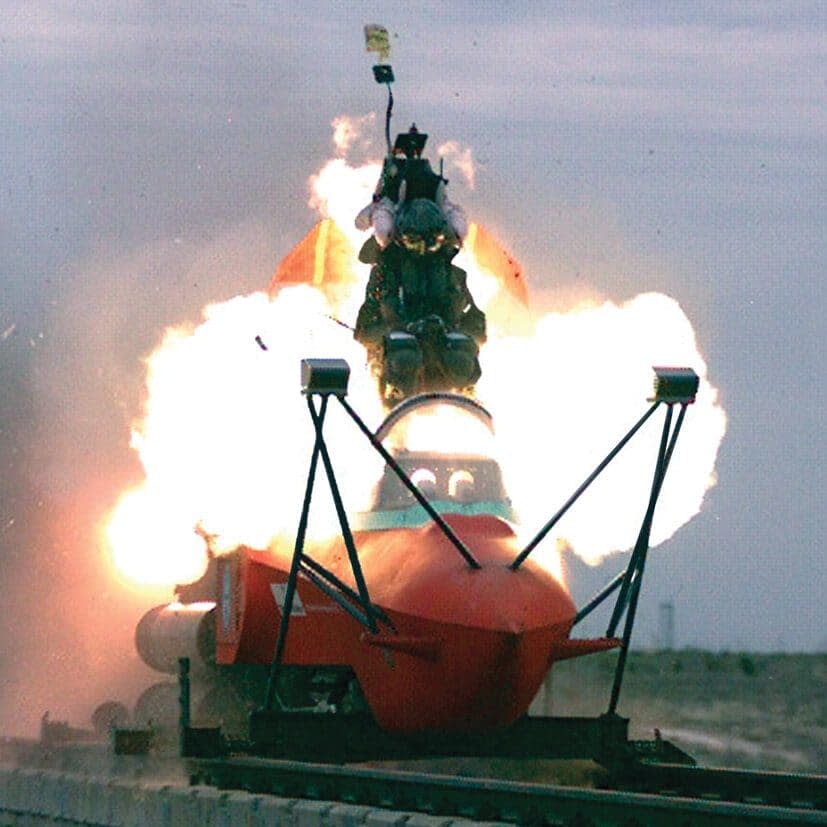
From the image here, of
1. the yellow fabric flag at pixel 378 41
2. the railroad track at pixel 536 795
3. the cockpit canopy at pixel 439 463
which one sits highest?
the yellow fabric flag at pixel 378 41

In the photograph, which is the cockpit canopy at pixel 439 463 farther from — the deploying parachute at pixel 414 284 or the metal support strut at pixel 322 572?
the deploying parachute at pixel 414 284

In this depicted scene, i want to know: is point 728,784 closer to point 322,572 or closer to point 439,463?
point 322,572

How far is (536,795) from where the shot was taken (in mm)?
31719

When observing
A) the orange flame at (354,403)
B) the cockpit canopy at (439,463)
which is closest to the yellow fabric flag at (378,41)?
the orange flame at (354,403)

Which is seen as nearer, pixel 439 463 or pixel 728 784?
pixel 728 784

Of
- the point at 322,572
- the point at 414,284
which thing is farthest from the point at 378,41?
the point at 322,572

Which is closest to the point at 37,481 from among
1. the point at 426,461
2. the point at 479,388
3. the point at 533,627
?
the point at 479,388

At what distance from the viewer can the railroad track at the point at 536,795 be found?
29156 mm

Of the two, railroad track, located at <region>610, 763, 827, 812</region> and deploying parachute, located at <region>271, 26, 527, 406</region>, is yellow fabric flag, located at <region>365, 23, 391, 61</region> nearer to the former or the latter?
deploying parachute, located at <region>271, 26, 527, 406</region>

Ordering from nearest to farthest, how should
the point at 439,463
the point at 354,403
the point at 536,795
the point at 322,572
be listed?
the point at 536,795 → the point at 322,572 → the point at 439,463 → the point at 354,403

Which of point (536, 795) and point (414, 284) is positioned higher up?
point (414, 284)

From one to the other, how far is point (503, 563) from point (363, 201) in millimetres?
12654

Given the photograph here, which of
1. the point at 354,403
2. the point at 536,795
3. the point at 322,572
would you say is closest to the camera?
the point at 536,795

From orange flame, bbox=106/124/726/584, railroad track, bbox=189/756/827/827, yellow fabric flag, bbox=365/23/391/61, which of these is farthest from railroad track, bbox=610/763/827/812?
yellow fabric flag, bbox=365/23/391/61
